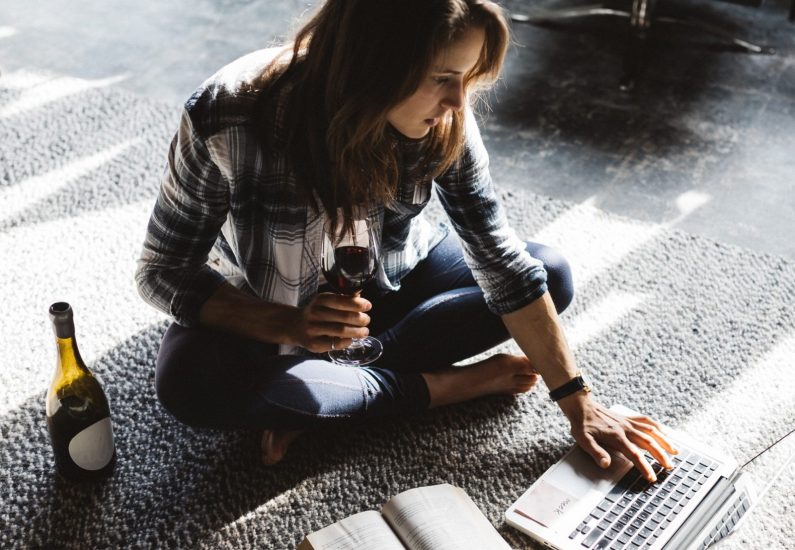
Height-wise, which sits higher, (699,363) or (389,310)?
(389,310)

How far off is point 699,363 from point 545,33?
1442 mm

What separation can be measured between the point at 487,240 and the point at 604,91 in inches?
50.6

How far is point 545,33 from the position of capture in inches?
109

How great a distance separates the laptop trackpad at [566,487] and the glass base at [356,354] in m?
0.30

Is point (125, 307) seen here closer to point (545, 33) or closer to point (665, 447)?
point (665, 447)

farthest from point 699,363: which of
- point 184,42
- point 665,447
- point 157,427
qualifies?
point 184,42

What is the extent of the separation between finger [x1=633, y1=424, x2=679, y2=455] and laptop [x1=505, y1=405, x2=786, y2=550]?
0.02 m

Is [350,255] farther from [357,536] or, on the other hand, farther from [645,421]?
[645,421]

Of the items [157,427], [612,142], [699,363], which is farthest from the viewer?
[612,142]

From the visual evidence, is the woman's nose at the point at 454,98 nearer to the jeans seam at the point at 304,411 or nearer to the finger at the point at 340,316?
the finger at the point at 340,316

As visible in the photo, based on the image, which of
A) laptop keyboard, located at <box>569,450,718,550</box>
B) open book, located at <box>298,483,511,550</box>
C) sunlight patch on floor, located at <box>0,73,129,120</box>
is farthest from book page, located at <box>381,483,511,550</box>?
sunlight patch on floor, located at <box>0,73,129,120</box>

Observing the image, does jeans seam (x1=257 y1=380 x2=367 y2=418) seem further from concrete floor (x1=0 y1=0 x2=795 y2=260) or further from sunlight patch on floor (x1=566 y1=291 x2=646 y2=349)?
concrete floor (x1=0 y1=0 x2=795 y2=260)

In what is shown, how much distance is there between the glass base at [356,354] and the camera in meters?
1.42

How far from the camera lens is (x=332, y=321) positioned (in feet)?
3.86
